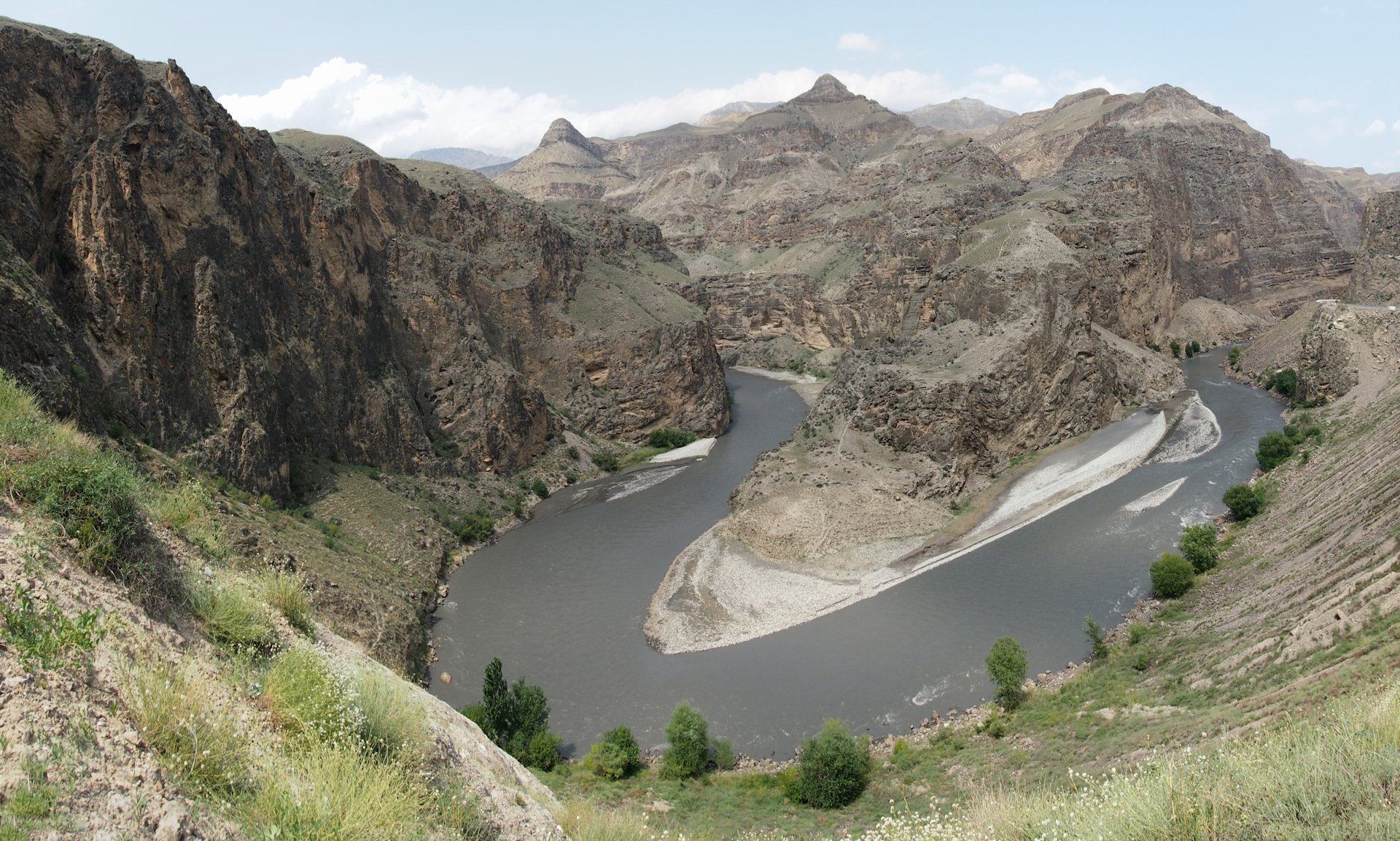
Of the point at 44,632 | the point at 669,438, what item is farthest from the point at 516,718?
the point at 669,438

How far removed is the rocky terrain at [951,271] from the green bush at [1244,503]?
488 inches

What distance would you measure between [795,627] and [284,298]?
2979cm

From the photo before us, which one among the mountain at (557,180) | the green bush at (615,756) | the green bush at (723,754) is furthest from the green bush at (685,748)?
the mountain at (557,180)

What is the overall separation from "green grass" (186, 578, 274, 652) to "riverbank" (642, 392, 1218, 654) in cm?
2439

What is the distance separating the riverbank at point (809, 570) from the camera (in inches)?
1326

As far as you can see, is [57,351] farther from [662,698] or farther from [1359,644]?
[1359,644]

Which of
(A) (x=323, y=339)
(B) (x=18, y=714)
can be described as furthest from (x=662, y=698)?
(A) (x=323, y=339)

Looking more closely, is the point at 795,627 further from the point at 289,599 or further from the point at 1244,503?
the point at 289,599

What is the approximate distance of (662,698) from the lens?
28.8 metres

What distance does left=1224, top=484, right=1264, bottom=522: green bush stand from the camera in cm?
3678

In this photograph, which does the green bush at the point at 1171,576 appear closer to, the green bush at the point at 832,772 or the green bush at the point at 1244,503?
the green bush at the point at 1244,503

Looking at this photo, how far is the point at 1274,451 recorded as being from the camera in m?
43.3

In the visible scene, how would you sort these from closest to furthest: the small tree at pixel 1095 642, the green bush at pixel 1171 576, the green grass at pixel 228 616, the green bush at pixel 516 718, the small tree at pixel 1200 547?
the green grass at pixel 228 616 < the green bush at pixel 516 718 < the small tree at pixel 1095 642 < the green bush at pixel 1171 576 < the small tree at pixel 1200 547

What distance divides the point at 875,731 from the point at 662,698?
24.4 feet
